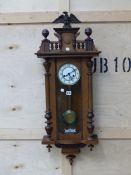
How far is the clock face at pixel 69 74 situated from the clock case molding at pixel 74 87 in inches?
0.7

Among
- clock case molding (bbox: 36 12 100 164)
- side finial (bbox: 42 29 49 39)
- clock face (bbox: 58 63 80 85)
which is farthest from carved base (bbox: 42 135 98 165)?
side finial (bbox: 42 29 49 39)

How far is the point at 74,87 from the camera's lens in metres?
1.79

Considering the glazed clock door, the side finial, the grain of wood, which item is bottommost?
the glazed clock door

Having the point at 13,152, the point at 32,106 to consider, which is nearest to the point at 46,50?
the point at 32,106

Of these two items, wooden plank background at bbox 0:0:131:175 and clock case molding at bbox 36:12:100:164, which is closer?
clock case molding at bbox 36:12:100:164

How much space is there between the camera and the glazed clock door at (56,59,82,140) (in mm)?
1761

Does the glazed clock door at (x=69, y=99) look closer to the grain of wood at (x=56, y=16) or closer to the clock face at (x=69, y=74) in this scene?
the clock face at (x=69, y=74)

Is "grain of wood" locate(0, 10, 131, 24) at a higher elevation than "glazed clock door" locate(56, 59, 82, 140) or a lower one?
higher

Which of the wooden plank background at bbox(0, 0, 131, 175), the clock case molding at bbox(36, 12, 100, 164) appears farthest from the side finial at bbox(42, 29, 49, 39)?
the wooden plank background at bbox(0, 0, 131, 175)

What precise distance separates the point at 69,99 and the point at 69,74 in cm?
12

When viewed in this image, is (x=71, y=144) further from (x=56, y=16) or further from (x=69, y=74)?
(x=56, y=16)

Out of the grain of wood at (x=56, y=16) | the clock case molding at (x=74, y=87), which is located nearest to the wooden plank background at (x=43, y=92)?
the grain of wood at (x=56, y=16)

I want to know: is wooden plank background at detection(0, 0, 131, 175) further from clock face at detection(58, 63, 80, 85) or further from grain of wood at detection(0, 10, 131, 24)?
clock face at detection(58, 63, 80, 85)

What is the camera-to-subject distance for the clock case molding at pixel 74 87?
1735 millimetres
